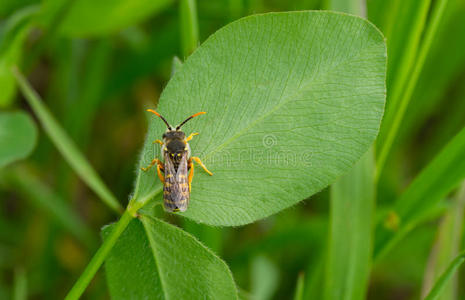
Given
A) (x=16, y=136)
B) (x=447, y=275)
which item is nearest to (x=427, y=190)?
(x=447, y=275)

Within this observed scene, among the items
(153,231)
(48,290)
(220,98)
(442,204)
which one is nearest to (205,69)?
(220,98)

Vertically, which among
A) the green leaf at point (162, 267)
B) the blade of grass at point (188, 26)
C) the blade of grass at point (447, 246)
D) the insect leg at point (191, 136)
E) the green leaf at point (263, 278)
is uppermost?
the blade of grass at point (188, 26)

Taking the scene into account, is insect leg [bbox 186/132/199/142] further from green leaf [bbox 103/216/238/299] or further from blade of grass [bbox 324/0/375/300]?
blade of grass [bbox 324/0/375/300]

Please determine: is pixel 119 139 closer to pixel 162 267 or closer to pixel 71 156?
pixel 71 156

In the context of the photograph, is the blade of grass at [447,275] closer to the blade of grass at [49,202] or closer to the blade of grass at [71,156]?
the blade of grass at [71,156]

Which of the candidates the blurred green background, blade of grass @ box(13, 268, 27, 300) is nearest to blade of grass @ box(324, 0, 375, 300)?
the blurred green background

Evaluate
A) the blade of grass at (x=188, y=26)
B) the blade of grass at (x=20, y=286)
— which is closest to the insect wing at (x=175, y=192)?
the blade of grass at (x=188, y=26)
